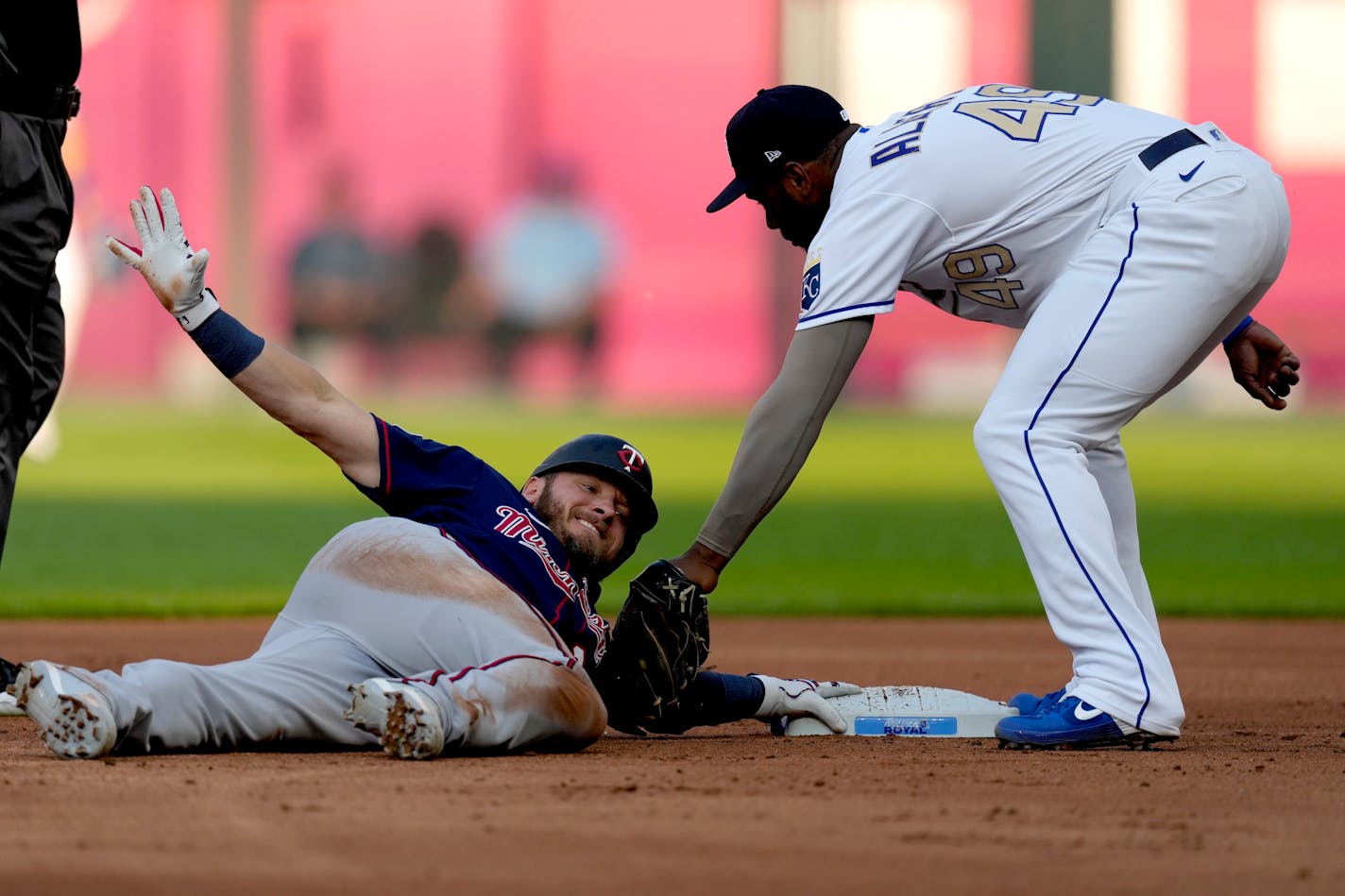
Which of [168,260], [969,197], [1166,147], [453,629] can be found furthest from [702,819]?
[1166,147]

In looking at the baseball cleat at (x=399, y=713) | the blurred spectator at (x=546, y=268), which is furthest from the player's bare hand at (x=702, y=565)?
the blurred spectator at (x=546, y=268)

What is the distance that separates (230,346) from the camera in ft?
13.5

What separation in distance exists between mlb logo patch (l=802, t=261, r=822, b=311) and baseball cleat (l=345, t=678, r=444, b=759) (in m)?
1.28

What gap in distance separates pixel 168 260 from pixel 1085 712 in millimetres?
2364

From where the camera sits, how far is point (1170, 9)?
30.5 meters

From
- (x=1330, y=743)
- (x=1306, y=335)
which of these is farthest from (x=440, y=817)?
(x=1306, y=335)

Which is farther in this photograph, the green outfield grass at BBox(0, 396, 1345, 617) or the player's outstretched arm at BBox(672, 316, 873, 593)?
the green outfield grass at BBox(0, 396, 1345, 617)

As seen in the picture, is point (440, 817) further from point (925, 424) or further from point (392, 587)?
point (925, 424)

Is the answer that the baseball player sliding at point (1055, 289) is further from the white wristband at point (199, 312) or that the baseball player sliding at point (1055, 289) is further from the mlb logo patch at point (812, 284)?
the white wristband at point (199, 312)

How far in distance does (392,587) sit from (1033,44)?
92.3 feet

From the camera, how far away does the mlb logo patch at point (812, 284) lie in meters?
4.17

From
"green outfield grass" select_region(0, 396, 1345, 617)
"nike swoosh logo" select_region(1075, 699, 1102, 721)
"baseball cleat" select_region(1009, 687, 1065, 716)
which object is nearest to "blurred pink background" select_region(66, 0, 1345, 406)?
"green outfield grass" select_region(0, 396, 1345, 617)

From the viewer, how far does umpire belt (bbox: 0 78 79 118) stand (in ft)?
15.4

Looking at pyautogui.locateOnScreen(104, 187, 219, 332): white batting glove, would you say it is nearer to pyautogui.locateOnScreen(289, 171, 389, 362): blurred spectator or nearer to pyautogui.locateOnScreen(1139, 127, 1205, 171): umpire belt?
pyautogui.locateOnScreen(1139, 127, 1205, 171): umpire belt
